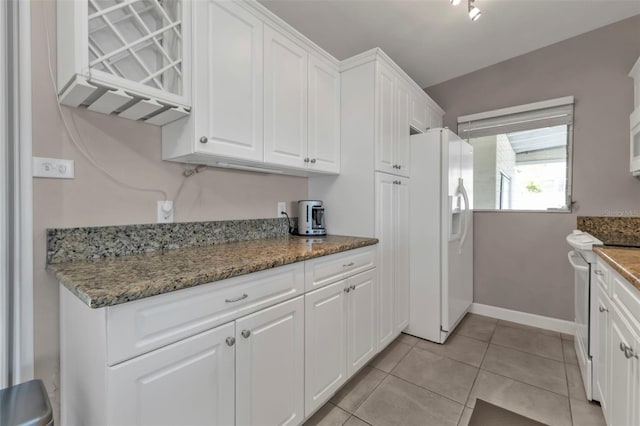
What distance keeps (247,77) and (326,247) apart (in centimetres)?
104

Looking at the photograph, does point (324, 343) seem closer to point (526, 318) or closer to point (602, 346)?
point (602, 346)

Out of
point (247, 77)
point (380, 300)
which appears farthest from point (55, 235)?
point (380, 300)

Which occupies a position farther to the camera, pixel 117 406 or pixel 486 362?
pixel 486 362

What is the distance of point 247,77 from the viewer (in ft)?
5.11

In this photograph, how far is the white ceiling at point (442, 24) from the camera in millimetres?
2111

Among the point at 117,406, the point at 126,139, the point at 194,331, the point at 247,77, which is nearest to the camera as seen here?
the point at 117,406

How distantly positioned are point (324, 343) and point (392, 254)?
97 cm

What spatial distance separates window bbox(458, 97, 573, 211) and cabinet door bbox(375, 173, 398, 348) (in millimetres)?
→ 1442

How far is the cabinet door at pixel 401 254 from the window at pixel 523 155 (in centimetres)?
119

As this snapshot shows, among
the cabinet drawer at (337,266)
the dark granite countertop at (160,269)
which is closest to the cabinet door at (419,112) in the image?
the cabinet drawer at (337,266)

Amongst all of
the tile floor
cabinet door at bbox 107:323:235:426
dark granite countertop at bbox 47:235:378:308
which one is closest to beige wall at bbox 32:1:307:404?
dark granite countertop at bbox 47:235:378:308

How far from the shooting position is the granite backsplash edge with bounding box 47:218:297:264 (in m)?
1.19

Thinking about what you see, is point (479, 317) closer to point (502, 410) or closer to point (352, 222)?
point (502, 410)

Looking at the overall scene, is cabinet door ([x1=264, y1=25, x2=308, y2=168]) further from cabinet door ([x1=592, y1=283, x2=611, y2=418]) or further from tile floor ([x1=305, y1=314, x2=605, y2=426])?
cabinet door ([x1=592, y1=283, x2=611, y2=418])
